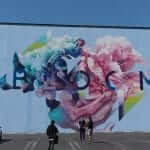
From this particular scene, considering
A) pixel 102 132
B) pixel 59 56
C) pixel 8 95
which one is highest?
pixel 59 56

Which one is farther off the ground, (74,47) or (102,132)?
(74,47)

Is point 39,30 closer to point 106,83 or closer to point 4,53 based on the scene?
point 4,53

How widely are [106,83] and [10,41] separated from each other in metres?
9.72

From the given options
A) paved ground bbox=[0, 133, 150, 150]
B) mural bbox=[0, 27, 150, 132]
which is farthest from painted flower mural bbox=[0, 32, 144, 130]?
paved ground bbox=[0, 133, 150, 150]

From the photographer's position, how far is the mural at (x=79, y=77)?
4609 cm

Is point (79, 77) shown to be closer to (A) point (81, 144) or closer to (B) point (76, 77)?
(B) point (76, 77)

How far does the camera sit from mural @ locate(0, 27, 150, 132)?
46094 mm

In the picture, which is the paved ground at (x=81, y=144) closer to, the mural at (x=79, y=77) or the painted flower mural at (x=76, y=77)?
the painted flower mural at (x=76, y=77)

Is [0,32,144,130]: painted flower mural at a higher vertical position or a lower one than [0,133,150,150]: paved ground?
higher

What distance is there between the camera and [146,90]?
156 feet

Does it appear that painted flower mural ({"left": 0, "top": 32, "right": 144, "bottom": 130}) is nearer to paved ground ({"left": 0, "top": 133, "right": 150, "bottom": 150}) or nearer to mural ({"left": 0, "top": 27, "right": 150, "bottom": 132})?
mural ({"left": 0, "top": 27, "right": 150, "bottom": 132})

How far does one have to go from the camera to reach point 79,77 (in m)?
46.9

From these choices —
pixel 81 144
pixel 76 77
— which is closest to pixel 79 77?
pixel 76 77

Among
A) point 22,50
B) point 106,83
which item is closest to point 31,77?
point 22,50
